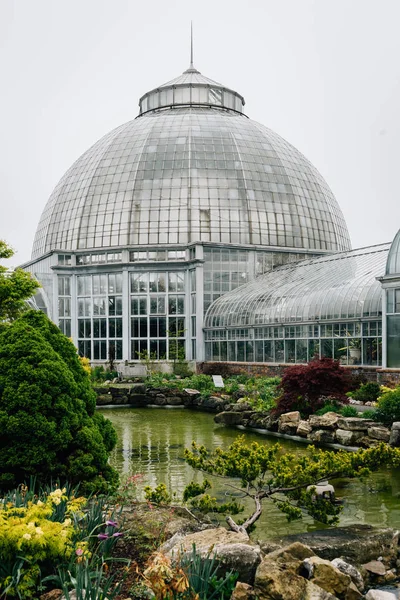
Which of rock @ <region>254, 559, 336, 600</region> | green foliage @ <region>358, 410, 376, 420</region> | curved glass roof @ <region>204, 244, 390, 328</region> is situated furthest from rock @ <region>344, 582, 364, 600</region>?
curved glass roof @ <region>204, 244, 390, 328</region>

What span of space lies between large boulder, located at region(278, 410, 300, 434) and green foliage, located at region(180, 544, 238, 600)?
50.1 ft

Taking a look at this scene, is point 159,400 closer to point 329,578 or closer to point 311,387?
point 311,387

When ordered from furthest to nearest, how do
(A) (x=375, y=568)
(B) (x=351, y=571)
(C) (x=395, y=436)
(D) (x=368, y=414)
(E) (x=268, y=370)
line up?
1. (E) (x=268, y=370)
2. (D) (x=368, y=414)
3. (C) (x=395, y=436)
4. (A) (x=375, y=568)
5. (B) (x=351, y=571)

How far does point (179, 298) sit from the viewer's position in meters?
47.3

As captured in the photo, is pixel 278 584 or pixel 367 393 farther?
pixel 367 393

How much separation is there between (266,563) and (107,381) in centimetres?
3458

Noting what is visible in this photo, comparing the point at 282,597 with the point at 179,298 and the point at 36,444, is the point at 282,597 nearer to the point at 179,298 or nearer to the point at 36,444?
the point at 36,444

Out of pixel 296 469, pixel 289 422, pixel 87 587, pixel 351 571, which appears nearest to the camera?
pixel 87 587

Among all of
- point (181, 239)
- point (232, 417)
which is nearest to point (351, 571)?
point (232, 417)

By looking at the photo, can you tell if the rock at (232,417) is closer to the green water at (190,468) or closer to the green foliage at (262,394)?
the green water at (190,468)

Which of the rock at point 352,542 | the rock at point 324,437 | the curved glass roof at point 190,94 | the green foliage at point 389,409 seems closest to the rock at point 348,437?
the rock at point 324,437

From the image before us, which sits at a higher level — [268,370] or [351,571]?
[351,571]

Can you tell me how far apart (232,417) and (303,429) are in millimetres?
4406

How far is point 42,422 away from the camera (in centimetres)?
1119
